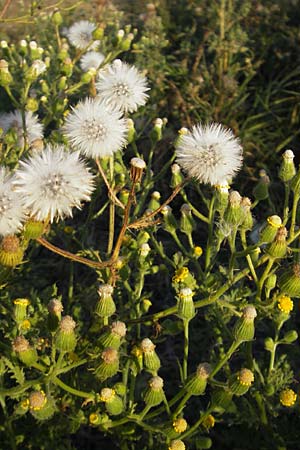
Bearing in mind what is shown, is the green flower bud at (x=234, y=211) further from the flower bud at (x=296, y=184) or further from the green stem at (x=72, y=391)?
the green stem at (x=72, y=391)

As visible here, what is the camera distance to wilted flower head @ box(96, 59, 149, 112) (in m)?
2.13

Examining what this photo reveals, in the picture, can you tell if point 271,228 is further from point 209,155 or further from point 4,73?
point 4,73

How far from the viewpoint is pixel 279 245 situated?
1781 mm

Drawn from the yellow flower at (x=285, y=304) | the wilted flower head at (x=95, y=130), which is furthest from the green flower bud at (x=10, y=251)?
the yellow flower at (x=285, y=304)

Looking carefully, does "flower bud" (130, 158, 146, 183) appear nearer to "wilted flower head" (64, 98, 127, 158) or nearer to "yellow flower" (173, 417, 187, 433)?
"wilted flower head" (64, 98, 127, 158)

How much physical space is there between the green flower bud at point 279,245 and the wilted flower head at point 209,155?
24cm

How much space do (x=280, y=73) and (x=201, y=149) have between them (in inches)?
102

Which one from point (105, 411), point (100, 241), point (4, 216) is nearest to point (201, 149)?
point (4, 216)

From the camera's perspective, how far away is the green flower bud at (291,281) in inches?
68.7

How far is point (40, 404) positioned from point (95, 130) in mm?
828

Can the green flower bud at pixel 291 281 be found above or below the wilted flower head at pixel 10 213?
below

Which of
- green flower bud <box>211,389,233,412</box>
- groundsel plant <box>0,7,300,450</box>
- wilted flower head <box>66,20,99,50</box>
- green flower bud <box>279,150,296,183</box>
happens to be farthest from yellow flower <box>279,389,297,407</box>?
wilted flower head <box>66,20,99,50</box>

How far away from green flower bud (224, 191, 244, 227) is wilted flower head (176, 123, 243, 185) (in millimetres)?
71

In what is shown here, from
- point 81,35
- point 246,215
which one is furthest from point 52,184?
point 81,35
